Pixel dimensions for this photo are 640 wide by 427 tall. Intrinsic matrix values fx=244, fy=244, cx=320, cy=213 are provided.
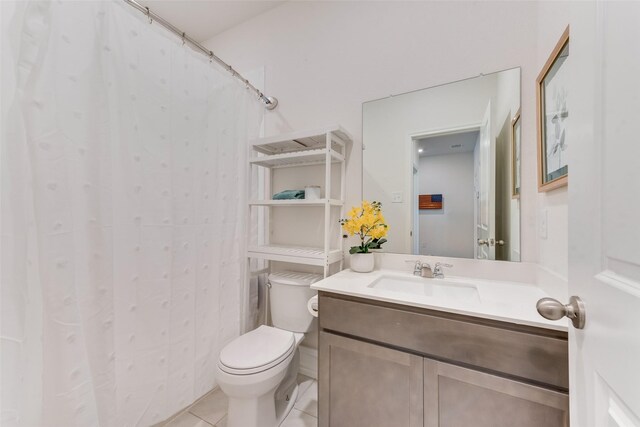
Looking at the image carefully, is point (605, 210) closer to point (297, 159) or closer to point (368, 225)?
point (368, 225)

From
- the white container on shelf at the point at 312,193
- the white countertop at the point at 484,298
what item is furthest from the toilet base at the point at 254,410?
the white container on shelf at the point at 312,193

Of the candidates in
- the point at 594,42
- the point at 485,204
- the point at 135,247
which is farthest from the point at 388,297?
the point at 135,247

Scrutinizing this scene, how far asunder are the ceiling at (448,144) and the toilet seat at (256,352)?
1.33 metres

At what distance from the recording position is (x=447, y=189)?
4.57 feet

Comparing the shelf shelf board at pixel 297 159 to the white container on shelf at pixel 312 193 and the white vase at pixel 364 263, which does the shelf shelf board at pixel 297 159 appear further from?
the white vase at pixel 364 263

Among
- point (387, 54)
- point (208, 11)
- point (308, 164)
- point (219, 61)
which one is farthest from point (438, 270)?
point (208, 11)

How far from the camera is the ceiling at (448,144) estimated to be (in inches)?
52.9

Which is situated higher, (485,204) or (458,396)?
(485,204)

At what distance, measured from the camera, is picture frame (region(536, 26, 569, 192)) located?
87cm

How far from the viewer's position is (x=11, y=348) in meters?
0.75

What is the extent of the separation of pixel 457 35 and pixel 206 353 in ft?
7.57

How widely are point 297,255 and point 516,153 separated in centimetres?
129

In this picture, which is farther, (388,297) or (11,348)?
(388,297)

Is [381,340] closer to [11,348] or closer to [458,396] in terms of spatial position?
[458,396]
